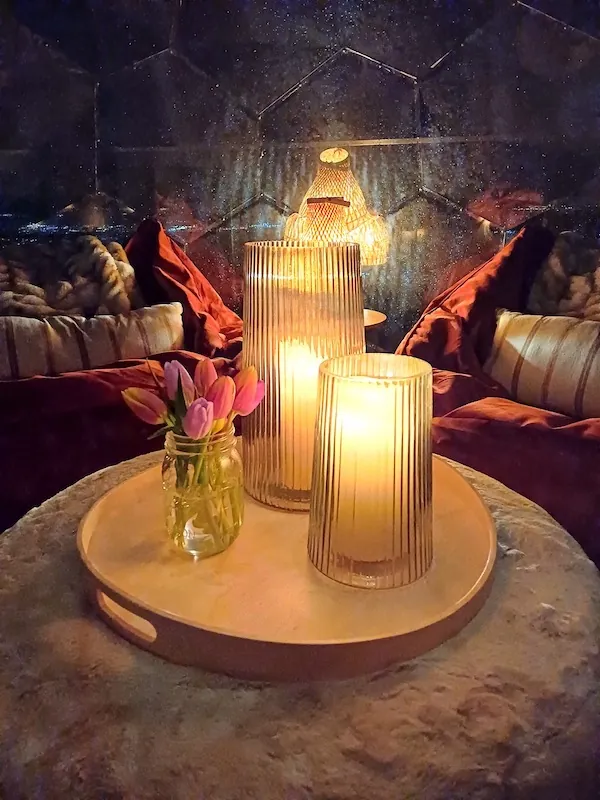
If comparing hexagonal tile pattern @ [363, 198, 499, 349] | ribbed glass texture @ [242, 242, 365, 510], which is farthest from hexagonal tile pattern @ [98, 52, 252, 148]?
ribbed glass texture @ [242, 242, 365, 510]

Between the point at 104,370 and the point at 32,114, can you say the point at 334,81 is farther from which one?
the point at 104,370

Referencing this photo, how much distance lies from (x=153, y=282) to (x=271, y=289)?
131 cm

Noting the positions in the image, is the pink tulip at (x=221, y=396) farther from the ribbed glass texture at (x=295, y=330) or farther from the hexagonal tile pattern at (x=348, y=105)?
the hexagonal tile pattern at (x=348, y=105)

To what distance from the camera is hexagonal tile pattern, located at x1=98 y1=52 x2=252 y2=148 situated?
228 cm

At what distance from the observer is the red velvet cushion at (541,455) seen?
134cm

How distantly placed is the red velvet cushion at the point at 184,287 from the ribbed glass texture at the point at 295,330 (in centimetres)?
108

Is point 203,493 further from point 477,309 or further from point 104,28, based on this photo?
point 104,28

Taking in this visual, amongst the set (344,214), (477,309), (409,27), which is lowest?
(477,309)

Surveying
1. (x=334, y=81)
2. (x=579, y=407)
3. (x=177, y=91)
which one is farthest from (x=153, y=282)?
(x=579, y=407)

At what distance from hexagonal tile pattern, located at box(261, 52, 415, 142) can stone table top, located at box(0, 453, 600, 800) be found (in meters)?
1.87

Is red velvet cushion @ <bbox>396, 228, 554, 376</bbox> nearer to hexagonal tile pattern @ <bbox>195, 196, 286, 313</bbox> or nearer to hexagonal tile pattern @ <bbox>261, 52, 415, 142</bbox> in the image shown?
hexagonal tile pattern @ <bbox>261, 52, 415, 142</bbox>

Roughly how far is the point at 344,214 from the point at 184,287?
554mm

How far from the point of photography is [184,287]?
6.83 feet

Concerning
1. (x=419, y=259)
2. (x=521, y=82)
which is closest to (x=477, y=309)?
(x=419, y=259)
